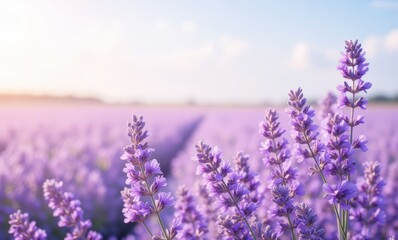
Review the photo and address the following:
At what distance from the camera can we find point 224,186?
1827mm

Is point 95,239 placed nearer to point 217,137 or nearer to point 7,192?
point 7,192

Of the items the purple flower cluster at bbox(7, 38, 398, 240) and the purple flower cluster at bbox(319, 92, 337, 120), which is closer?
the purple flower cluster at bbox(7, 38, 398, 240)

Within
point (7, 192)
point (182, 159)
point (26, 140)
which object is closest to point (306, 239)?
point (7, 192)

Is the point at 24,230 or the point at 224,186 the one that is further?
the point at 24,230

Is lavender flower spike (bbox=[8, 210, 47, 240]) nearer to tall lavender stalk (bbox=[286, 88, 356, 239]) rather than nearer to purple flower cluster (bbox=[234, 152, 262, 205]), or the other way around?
purple flower cluster (bbox=[234, 152, 262, 205])

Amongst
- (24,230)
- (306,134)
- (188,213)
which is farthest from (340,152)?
(24,230)

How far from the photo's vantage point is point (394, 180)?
421cm

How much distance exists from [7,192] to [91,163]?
3.64 m

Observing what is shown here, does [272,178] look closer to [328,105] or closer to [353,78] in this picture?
[353,78]

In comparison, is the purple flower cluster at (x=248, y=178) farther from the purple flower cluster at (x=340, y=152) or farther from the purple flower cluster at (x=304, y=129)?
the purple flower cluster at (x=340, y=152)

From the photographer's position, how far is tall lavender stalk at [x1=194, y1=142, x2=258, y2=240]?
71.1 inches

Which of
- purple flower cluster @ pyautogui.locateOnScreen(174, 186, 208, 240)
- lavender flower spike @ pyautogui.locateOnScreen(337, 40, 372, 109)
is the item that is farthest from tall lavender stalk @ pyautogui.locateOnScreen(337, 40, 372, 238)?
purple flower cluster @ pyautogui.locateOnScreen(174, 186, 208, 240)

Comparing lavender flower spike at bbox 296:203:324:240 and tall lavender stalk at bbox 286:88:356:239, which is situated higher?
tall lavender stalk at bbox 286:88:356:239

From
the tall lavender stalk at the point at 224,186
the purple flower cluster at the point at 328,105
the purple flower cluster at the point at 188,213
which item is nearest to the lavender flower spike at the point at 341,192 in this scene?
the tall lavender stalk at the point at 224,186
